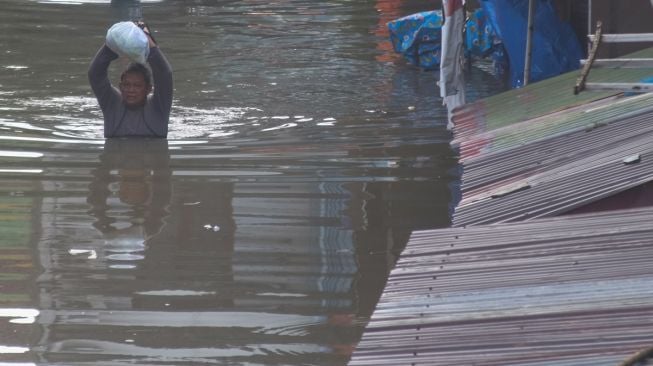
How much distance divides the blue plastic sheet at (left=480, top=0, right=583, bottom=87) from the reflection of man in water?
4.18 meters

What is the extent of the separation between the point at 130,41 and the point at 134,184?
3.83 ft

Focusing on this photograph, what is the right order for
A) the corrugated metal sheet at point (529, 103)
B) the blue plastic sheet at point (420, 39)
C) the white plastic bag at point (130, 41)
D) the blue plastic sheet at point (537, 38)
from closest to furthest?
1. the corrugated metal sheet at point (529, 103)
2. the white plastic bag at point (130, 41)
3. the blue plastic sheet at point (537, 38)
4. the blue plastic sheet at point (420, 39)

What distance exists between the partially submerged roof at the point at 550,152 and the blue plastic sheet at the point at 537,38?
17.4 ft

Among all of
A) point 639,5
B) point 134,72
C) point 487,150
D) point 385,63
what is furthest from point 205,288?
point 385,63

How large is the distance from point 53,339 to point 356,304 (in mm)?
1462

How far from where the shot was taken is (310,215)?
8023 mm

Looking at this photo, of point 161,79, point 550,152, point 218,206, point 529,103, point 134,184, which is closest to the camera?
point 550,152

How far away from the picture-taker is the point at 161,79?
396 inches

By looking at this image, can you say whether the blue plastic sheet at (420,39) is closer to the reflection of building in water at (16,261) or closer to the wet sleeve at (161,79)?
the wet sleeve at (161,79)

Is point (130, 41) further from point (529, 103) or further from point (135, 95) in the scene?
point (529, 103)

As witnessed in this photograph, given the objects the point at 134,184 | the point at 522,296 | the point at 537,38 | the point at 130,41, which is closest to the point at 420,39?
the point at 537,38

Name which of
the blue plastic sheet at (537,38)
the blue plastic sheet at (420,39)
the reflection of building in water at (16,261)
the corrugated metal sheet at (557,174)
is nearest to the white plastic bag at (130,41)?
the reflection of building in water at (16,261)

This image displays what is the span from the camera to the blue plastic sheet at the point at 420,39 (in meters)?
14.9

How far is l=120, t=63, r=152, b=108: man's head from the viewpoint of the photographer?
1015cm
